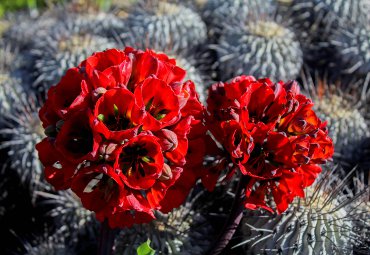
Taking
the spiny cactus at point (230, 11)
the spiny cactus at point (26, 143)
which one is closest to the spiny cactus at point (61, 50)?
the spiny cactus at point (26, 143)

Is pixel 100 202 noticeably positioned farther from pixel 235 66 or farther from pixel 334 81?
pixel 334 81

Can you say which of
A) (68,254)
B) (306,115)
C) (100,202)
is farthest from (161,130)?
(68,254)

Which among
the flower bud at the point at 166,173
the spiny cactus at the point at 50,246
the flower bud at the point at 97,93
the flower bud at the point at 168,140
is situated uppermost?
the flower bud at the point at 97,93

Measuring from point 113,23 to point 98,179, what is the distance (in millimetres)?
1261

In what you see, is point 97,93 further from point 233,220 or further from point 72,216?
point 72,216

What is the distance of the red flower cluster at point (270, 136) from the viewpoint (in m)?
1.20

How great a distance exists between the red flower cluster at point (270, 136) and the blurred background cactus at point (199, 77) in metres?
0.21

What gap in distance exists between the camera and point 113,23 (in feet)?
7.64

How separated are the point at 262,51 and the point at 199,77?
0.24 metres

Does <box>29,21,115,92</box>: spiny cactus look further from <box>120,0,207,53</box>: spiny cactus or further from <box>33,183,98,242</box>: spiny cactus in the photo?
<box>33,183,98,242</box>: spiny cactus

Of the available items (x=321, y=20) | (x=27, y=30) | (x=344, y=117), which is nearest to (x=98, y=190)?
(x=344, y=117)

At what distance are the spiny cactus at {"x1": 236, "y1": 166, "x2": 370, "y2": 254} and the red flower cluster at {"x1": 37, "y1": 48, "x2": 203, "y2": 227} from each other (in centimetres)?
34

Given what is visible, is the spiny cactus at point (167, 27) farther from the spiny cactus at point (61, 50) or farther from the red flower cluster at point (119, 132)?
the red flower cluster at point (119, 132)

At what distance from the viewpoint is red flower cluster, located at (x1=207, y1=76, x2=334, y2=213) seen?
1195mm
